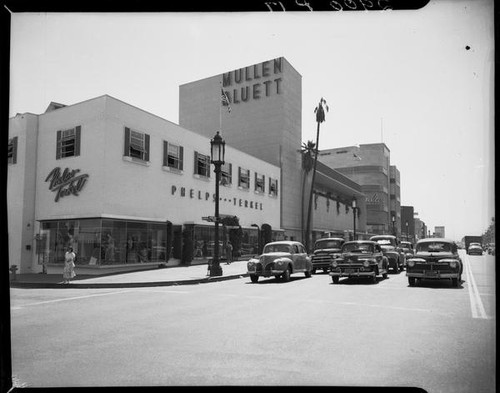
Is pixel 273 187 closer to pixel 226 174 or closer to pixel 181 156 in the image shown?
pixel 226 174

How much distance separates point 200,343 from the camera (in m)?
6.96

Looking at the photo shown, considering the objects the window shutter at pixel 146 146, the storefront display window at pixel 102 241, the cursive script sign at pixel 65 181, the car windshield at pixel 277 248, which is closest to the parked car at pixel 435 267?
the car windshield at pixel 277 248

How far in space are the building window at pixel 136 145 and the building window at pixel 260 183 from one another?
53.6ft

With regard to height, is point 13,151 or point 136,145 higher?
point 136,145

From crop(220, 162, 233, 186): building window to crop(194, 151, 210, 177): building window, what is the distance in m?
2.18

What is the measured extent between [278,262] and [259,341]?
10961mm

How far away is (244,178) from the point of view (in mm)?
38531

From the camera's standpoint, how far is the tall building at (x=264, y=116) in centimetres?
4650

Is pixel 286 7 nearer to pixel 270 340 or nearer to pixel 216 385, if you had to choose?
pixel 216 385

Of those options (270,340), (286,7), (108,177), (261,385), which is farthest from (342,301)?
(108,177)

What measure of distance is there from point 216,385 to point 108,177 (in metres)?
19.7

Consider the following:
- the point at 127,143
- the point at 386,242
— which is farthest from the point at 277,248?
the point at 127,143

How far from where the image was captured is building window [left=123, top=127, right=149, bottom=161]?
24562 mm

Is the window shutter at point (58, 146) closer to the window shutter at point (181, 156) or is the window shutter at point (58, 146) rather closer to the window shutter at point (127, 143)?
the window shutter at point (127, 143)
